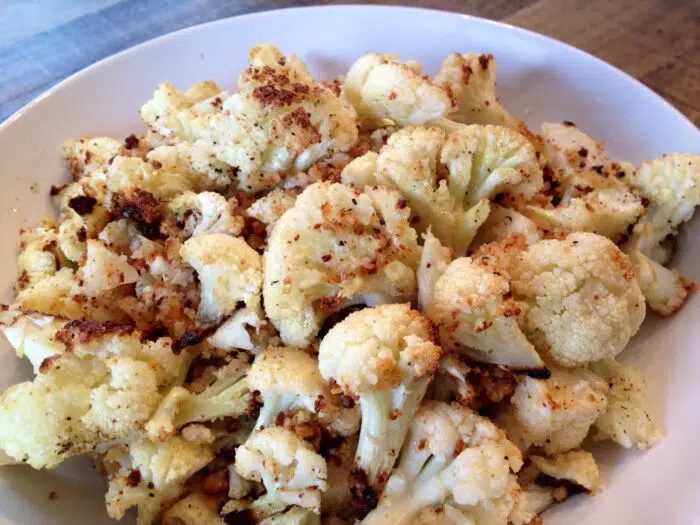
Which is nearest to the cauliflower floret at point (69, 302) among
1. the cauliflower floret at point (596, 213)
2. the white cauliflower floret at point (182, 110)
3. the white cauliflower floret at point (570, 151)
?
the white cauliflower floret at point (182, 110)

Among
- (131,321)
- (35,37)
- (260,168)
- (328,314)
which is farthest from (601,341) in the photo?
(35,37)

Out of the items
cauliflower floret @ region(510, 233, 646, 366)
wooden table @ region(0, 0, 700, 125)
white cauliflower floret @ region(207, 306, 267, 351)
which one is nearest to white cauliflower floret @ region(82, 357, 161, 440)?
white cauliflower floret @ region(207, 306, 267, 351)

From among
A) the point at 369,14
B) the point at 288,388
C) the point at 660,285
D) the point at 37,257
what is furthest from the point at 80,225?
the point at 660,285

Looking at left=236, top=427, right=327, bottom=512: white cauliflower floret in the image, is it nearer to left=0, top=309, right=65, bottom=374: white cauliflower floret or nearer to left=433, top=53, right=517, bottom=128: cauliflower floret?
left=0, top=309, right=65, bottom=374: white cauliflower floret

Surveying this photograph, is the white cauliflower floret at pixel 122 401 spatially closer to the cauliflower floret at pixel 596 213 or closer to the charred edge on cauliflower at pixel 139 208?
the charred edge on cauliflower at pixel 139 208

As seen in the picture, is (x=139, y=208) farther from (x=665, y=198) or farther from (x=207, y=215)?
(x=665, y=198)

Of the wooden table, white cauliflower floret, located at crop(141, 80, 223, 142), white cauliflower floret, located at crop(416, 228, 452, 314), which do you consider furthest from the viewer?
the wooden table
